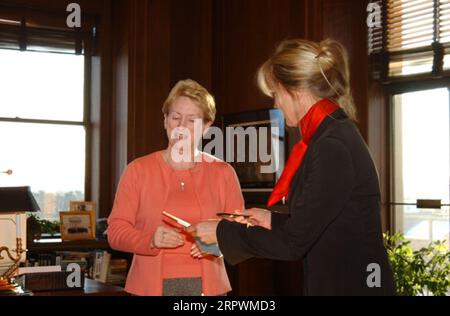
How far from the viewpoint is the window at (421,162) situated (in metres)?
3.79

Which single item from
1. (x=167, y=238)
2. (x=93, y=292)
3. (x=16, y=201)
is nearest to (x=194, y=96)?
(x=167, y=238)

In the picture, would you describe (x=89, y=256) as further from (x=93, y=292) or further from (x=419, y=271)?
(x=419, y=271)

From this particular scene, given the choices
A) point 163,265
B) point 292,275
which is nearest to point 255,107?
point 292,275

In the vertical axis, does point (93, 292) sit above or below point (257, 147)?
below

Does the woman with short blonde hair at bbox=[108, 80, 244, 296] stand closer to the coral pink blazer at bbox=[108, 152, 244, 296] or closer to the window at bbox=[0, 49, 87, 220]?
the coral pink blazer at bbox=[108, 152, 244, 296]

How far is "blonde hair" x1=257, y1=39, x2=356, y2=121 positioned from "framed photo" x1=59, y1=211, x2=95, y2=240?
3333mm

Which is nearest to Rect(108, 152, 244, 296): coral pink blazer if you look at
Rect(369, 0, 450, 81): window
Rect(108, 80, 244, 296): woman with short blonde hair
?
Rect(108, 80, 244, 296): woman with short blonde hair

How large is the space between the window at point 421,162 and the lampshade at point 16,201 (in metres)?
2.35

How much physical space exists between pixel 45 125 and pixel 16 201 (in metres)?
2.92

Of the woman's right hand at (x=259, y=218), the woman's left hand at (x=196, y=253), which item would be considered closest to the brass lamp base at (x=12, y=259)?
the woman's left hand at (x=196, y=253)

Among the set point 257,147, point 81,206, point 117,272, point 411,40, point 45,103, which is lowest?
point 117,272

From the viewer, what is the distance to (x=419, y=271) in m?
3.52

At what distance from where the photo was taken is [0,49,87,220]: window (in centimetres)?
509

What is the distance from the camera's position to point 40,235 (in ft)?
15.4
